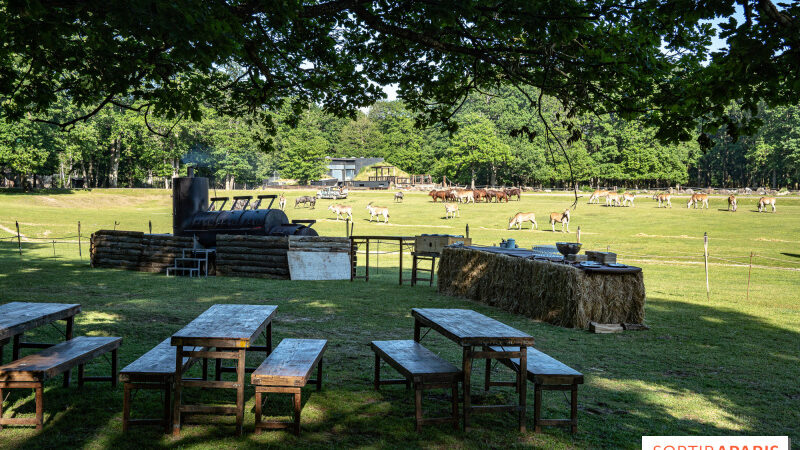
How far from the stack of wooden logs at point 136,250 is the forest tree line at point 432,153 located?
42.3 metres

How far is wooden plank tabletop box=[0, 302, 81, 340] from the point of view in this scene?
17.2 feet

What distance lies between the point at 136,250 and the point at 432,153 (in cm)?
7410

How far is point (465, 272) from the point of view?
1534 centimetres

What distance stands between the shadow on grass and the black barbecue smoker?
5.21 meters

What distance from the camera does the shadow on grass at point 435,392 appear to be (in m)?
5.21

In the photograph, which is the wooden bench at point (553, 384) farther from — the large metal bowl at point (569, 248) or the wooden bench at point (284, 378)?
the large metal bowl at point (569, 248)

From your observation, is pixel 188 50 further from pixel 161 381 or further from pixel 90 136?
pixel 90 136

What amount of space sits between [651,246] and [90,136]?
2273 inches

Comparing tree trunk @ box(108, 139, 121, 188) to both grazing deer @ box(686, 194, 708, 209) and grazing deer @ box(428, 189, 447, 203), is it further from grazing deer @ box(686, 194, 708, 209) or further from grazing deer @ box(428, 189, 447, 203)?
grazing deer @ box(686, 194, 708, 209)

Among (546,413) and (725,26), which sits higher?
(725,26)

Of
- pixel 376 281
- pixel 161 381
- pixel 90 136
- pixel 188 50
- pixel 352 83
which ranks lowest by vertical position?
pixel 376 281

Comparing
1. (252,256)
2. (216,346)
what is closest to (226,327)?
(216,346)

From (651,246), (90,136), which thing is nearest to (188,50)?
(651,246)

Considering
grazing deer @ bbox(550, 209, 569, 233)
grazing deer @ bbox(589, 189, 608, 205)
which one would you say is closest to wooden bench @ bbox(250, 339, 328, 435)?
grazing deer @ bbox(550, 209, 569, 233)
